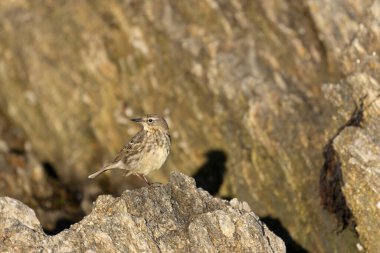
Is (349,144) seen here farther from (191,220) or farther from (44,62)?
(44,62)

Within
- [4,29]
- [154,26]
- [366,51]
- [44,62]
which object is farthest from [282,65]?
[4,29]

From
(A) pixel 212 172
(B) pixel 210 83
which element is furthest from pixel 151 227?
(B) pixel 210 83

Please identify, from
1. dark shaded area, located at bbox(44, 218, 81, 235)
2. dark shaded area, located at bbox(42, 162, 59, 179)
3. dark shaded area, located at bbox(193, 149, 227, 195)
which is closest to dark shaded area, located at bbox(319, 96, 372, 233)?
dark shaded area, located at bbox(193, 149, 227, 195)

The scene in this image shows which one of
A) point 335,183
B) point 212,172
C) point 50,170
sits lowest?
point 50,170

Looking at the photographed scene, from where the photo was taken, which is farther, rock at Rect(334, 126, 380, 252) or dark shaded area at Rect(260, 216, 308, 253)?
dark shaded area at Rect(260, 216, 308, 253)

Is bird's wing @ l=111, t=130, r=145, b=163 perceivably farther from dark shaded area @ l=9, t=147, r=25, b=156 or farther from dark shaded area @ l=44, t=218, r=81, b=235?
dark shaded area @ l=9, t=147, r=25, b=156

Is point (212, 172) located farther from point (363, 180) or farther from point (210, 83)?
point (363, 180)

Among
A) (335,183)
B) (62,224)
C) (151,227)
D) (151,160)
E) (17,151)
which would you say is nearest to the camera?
(151,227)
